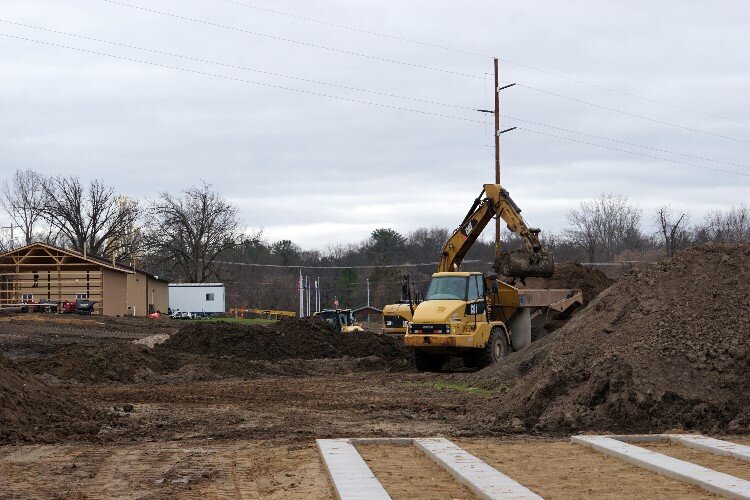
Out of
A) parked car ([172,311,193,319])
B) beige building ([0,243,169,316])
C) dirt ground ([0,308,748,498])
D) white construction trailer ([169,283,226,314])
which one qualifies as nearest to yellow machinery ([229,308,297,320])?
white construction trailer ([169,283,226,314])

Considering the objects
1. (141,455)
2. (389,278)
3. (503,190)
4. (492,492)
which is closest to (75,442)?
(141,455)

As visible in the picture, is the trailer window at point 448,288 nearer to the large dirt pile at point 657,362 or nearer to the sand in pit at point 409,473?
the large dirt pile at point 657,362

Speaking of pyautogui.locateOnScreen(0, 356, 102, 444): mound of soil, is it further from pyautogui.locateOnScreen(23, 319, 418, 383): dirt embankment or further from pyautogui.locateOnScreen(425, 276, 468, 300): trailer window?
pyautogui.locateOnScreen(425, 276, 468, 300): trailer window

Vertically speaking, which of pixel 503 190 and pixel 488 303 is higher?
pixel 503 190

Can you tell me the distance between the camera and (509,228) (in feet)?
96.7

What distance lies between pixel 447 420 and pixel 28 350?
20311 millimetres

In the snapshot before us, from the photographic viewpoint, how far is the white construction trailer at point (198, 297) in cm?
7862

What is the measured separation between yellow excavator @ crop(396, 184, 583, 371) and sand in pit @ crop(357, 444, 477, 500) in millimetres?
13390

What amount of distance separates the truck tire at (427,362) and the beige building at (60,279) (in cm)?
3734

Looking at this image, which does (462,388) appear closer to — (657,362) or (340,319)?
(657,362)

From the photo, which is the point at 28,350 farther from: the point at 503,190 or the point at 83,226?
the point at 83,226

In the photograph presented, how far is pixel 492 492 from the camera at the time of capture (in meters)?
8.76

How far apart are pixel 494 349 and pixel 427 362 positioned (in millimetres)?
2043

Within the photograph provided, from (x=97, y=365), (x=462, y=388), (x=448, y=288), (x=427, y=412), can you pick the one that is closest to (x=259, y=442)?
(x=427, y=412)
